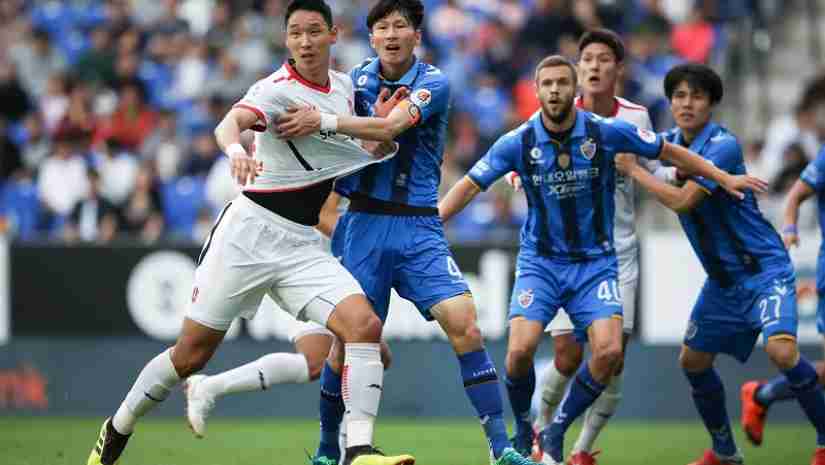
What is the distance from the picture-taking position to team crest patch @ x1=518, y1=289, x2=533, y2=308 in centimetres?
904

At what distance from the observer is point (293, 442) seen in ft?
38.1

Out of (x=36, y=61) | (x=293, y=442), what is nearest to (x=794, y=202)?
(x=293, y=442)

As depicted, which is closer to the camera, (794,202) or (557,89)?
(557,89)

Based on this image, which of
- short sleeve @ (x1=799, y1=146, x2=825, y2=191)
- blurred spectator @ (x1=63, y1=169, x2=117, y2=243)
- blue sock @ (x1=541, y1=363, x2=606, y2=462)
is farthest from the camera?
blurred spectator @ (x1=63, y1=169, x2=117, y2=243)

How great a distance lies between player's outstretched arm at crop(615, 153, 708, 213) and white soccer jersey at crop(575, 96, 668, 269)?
654 millimetres

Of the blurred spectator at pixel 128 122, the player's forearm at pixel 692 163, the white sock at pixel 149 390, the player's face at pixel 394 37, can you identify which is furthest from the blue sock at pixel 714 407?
the blurred spectator at pixel 128 122

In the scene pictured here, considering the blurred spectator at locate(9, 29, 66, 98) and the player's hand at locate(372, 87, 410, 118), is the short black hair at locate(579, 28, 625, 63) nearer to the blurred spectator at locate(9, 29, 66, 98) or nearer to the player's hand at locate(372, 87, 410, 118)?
the player's hand at locate(372, 87, 410, 118)

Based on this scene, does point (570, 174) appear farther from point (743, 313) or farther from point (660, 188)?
point (743, 313)

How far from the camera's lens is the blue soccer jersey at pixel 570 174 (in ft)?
29.6

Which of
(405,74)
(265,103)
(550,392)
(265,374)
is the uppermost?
(405,74)

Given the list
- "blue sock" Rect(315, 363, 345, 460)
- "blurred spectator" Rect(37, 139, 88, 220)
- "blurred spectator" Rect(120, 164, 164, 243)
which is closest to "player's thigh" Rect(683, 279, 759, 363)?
"blue sock" Rect(315, 363, 345, 460)

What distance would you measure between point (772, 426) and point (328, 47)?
7.28 metres

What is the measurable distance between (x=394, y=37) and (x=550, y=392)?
2842 mm

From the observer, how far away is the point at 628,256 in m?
10.1
